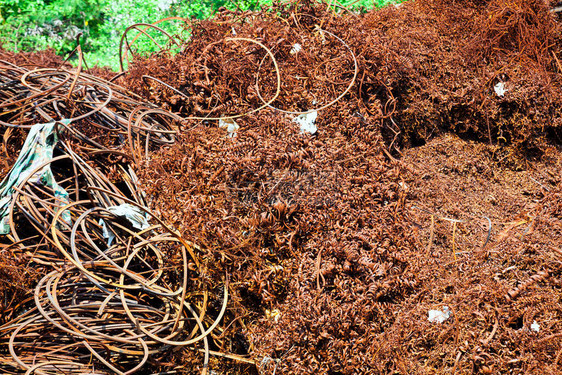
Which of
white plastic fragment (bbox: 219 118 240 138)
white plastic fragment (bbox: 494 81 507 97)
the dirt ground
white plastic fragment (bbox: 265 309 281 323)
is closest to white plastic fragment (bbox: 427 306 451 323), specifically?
the dirt ground

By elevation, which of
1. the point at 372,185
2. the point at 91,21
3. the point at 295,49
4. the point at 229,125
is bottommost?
the point at 91,21

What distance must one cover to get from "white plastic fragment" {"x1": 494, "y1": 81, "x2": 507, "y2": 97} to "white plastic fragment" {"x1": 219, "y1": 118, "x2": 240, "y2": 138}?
80.4 inches

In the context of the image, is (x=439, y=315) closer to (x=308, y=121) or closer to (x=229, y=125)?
(x=308, y=121)

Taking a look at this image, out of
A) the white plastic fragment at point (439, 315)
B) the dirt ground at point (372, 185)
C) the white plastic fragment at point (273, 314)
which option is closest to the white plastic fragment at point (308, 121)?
the dirt ground at point (372, 185)

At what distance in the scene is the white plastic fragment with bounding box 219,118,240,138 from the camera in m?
2.70

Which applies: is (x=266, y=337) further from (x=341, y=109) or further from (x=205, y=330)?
(x=341, y=109)

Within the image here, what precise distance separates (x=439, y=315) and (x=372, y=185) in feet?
2.69

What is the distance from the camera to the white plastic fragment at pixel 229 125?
8.87ft

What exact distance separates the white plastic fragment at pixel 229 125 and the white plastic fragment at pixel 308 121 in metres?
0.40

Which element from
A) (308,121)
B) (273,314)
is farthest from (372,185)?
(273,314)

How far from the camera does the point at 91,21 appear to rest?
738 centimetres

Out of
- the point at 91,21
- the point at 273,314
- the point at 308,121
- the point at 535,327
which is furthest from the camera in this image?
the point at 91,21

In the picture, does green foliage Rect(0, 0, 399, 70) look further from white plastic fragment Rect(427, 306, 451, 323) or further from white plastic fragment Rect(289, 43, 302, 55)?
white plastic fragment Rect(427, 306, 451, 323)

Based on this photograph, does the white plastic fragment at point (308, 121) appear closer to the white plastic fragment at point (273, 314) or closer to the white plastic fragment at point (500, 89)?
the white plastic fragment at point (273, 314)
